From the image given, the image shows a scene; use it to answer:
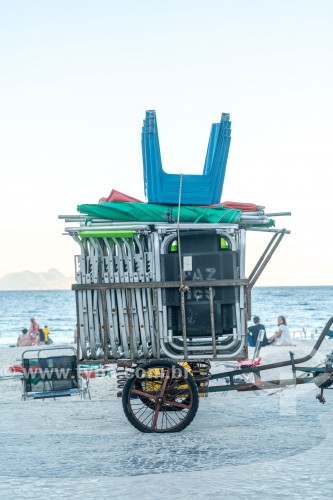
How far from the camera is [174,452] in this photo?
870 centimetres

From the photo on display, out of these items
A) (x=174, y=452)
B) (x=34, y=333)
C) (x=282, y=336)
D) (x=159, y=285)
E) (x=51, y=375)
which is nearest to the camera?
(x=174, y=452)

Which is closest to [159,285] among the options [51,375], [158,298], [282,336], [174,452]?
[158,298]

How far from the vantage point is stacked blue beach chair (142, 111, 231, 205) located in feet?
Answer: 32.3

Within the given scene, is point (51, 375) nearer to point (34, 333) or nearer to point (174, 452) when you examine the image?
point (174, 452)

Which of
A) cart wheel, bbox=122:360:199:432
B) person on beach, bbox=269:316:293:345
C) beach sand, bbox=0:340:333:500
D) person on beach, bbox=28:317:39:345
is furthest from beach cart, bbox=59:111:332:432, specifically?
person on beach, bbox=28:317:39:345

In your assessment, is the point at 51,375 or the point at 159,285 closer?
the point at 159,285

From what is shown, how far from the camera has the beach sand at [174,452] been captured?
7.18 meters

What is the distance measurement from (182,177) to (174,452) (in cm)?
327

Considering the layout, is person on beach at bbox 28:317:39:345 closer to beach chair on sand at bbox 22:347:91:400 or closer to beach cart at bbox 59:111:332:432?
beach chair on sand at bbox 22:347:91:400

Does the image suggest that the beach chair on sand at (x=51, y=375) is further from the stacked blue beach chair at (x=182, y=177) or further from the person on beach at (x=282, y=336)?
the person on beach at (x=282, y=336)

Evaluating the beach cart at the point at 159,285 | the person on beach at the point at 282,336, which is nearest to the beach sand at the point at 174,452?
the beach cart at the point at 159,285

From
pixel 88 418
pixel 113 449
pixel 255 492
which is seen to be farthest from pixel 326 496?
pixel 88 418

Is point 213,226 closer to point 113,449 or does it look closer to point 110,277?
point 110,277

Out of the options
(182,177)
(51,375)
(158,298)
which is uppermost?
(182,177)
